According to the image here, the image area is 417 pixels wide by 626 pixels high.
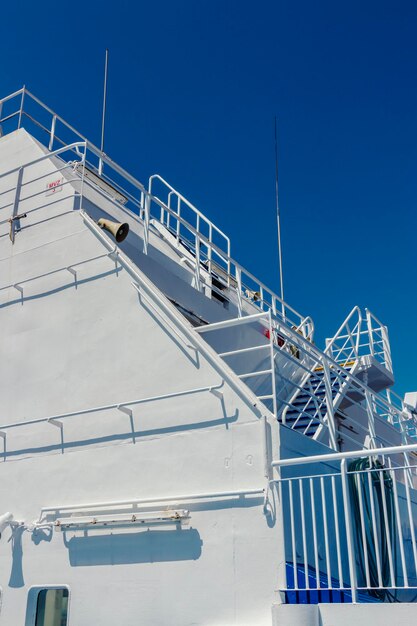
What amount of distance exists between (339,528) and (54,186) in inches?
259

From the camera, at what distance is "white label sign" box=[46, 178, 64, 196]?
9.87m

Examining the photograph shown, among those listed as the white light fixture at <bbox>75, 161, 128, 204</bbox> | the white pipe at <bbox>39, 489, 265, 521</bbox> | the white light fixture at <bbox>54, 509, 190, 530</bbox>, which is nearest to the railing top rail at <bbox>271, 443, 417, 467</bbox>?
the white pipe at <bbox>39, 489, 265, 521</bbox>

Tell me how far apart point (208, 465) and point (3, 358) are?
4069 millimetres

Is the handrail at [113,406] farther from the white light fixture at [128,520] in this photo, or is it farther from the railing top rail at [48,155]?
the railing top rail at [48,155]

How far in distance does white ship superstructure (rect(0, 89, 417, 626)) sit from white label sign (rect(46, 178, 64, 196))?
6 cm

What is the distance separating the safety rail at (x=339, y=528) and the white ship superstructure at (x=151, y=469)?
29 mm

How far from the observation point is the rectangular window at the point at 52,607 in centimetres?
705

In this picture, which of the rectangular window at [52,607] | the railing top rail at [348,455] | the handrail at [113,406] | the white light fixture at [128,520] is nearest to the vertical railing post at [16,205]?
the handrail at [113,406]

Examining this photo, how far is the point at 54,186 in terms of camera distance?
998 centimetres

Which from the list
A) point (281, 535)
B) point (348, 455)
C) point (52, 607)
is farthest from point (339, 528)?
point (52, 607)

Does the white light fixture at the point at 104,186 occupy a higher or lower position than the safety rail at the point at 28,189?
higher

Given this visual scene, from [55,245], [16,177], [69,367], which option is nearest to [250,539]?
[69,367]

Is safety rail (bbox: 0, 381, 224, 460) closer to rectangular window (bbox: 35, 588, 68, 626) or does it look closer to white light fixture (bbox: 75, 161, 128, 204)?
rectangular window (bbox: 35, 588, 68, 626)

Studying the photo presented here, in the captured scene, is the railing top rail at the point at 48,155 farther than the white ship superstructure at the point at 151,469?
Yes
